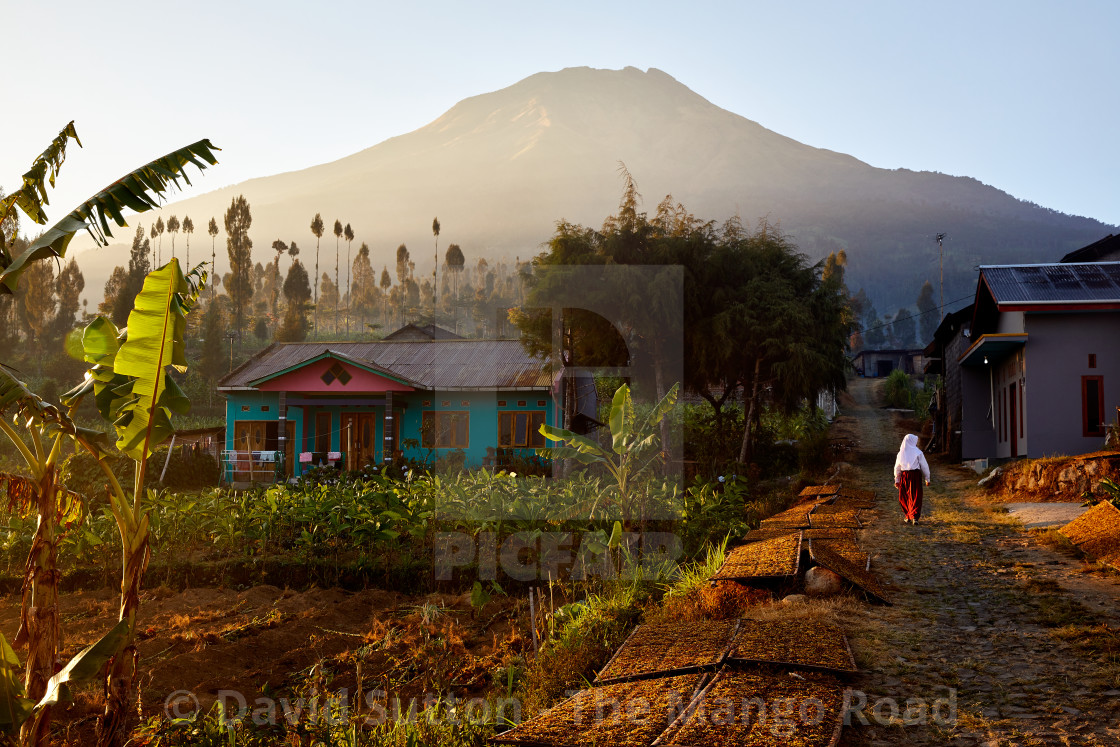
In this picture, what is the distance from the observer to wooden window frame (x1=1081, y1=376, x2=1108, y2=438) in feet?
52.3

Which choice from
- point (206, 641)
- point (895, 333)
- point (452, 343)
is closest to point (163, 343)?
point (206, 641)

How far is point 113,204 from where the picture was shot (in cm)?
488

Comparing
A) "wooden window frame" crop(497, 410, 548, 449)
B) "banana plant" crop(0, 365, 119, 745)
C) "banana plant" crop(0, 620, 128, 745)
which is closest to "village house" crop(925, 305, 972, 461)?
"wooden window frame" crop(497, 410, 548, 449)

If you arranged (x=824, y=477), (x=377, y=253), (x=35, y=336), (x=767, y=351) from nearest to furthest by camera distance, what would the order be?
1. (x=824, y=477)
2. (x=767, y=351)
3. (x=35, y=336)
4. (x=377, y=253)

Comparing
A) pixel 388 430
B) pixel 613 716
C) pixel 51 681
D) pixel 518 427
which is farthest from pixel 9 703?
pixel 518 427

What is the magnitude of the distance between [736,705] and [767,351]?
17603mm

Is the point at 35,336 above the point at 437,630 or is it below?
above

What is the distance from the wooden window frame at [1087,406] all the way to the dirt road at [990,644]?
299 inches

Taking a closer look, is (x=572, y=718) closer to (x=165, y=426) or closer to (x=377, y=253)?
(x=165, y=426)

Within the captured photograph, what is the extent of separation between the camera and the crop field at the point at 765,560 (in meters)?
6.43

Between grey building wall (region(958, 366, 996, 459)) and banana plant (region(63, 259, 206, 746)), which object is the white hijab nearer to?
banana plant (region(63, 259, 206, 746))

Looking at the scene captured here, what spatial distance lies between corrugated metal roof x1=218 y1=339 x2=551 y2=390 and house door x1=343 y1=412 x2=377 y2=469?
1699 mm

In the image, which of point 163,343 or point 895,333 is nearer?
point 163,343

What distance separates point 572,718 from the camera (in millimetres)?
4027
